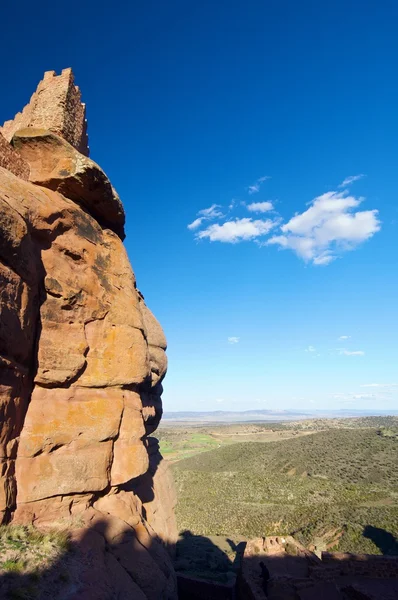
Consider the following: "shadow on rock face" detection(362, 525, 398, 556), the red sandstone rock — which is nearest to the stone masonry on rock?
the red sandstone rock

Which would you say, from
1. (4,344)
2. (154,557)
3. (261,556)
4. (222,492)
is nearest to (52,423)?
(4,344)

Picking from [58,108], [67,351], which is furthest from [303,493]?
[58,108]

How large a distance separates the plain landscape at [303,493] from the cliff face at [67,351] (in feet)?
53.5

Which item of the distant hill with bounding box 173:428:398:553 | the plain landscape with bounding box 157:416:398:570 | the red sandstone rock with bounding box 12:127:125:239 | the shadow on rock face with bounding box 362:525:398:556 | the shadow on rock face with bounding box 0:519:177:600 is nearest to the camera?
the shadow on rock face with bounding box 0:519:177:600

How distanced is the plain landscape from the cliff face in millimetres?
16314

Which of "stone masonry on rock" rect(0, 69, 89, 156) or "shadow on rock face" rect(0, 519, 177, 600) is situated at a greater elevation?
"stone masonry on rock" rect(0, 69, 89, 156)

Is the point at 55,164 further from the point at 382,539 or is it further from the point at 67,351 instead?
the point at 382,539

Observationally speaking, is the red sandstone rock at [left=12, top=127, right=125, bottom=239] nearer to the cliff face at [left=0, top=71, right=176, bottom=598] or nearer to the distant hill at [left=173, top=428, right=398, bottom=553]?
the cliff face at [left=0, top=71, right=176, bottom=598]

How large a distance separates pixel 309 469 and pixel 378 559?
35021 millimetres

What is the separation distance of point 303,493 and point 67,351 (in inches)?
1499

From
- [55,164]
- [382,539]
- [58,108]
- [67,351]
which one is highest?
[58,108]

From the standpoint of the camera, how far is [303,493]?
38406 mm

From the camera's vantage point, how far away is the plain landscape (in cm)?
2756

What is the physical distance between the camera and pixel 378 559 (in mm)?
14984
